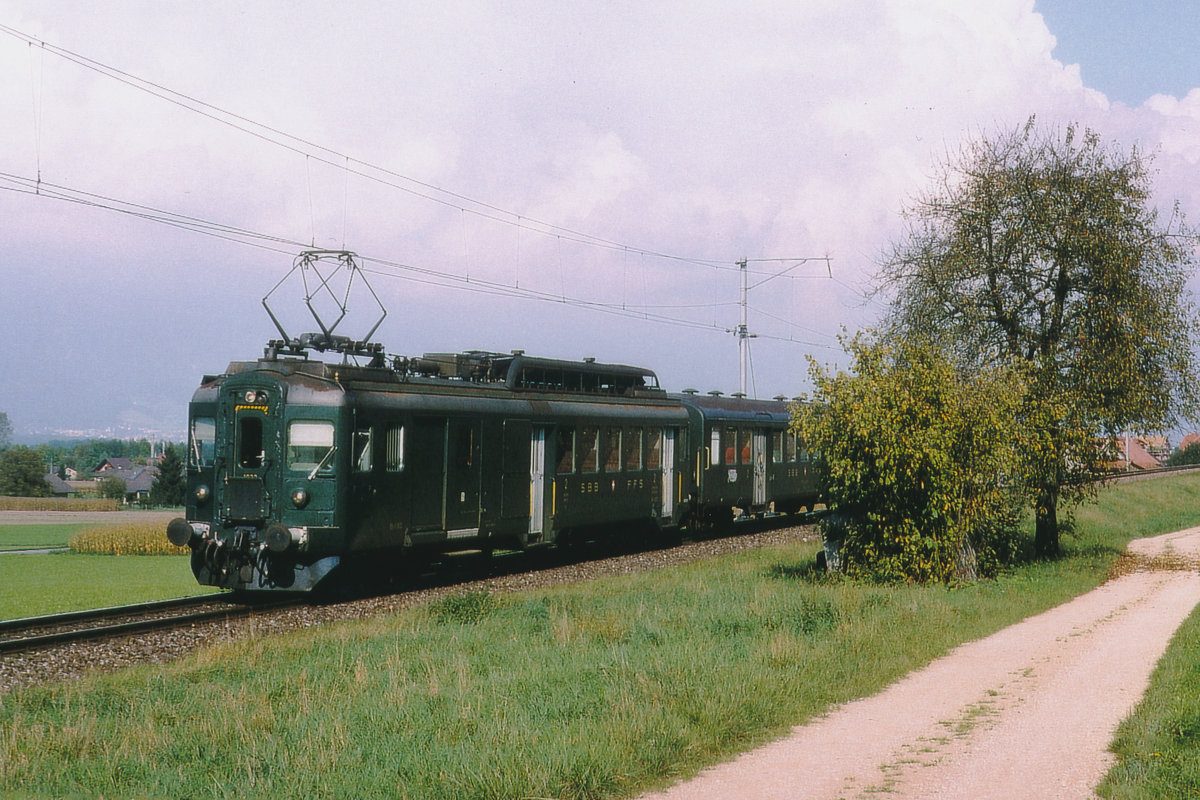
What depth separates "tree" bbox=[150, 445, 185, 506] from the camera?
78.7 metres

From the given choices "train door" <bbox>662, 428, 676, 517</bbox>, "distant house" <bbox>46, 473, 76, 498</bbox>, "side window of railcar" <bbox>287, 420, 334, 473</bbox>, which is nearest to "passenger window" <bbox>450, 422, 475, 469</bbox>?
"side window of railcar" <bbox>287, 420, 334, 473</bbox>

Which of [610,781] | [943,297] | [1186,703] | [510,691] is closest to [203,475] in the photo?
[510,691]

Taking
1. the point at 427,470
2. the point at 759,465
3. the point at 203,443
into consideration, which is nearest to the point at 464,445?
the point at 427,470

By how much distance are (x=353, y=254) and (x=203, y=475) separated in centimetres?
468

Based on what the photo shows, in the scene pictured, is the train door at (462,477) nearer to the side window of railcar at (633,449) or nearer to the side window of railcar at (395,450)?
the side window of railcar at (395,450)

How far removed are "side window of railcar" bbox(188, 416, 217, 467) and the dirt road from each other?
11.1m

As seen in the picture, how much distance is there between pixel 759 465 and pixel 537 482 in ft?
36.4

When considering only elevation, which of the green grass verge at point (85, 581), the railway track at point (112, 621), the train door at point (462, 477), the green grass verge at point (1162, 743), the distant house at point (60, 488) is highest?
the train door at point (462, 477)

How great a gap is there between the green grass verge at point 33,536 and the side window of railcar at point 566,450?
2258 centimetres

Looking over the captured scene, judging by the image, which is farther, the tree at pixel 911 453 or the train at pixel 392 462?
the tree at pixel 911 453

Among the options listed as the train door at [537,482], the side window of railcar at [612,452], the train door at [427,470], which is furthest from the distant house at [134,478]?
the train door at [427,470]

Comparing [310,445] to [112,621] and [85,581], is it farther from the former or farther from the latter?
[85,581]

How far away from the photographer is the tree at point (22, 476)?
10550 cm

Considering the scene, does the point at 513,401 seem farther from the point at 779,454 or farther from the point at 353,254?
the point at 779,454
